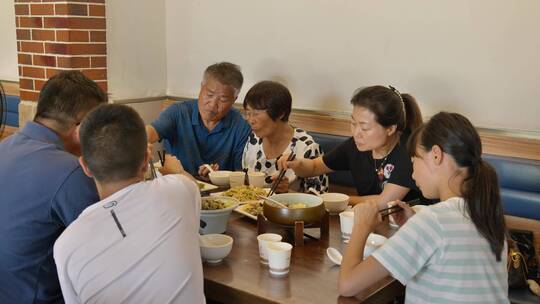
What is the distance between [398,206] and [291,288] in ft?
2.17

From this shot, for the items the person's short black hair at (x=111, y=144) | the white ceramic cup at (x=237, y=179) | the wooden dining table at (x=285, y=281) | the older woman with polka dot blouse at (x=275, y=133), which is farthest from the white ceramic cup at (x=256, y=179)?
the person's short black hair at (x=111, y=144)

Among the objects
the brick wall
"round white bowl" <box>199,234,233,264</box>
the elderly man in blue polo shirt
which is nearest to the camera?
"round white bowl" <box>199,234,233,264</box>

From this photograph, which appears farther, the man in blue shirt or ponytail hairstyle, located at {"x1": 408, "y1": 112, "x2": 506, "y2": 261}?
the man in blue shirt

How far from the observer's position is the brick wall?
12.3ft

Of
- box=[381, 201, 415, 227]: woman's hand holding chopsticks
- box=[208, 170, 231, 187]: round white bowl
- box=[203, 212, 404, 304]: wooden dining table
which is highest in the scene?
box=[381, 201, 415, 227]: woman's hand holding chopsticks

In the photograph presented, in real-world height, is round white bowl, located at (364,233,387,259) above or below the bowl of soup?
below

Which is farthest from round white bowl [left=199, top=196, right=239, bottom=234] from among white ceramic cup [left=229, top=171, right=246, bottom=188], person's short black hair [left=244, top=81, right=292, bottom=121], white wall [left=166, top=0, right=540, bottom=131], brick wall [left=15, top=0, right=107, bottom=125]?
brick wall [left=15, top=0, right=107, bottom=125]

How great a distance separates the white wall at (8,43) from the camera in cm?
490

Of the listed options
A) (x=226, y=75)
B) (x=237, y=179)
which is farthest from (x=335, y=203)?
(x=226, y=75)

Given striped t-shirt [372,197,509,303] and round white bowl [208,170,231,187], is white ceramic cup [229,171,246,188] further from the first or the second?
striped t-shirt [372,197,509,303]

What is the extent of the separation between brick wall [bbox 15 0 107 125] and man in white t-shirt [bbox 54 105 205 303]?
92.4 inches

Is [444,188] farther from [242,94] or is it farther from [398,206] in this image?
[242,94]

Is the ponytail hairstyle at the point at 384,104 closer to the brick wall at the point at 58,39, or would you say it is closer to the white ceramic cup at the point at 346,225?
the white ceramic cup at the point at 346,225

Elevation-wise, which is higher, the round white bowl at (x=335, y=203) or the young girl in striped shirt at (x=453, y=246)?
the young girl in striped shirt at (x=453, y=246)
